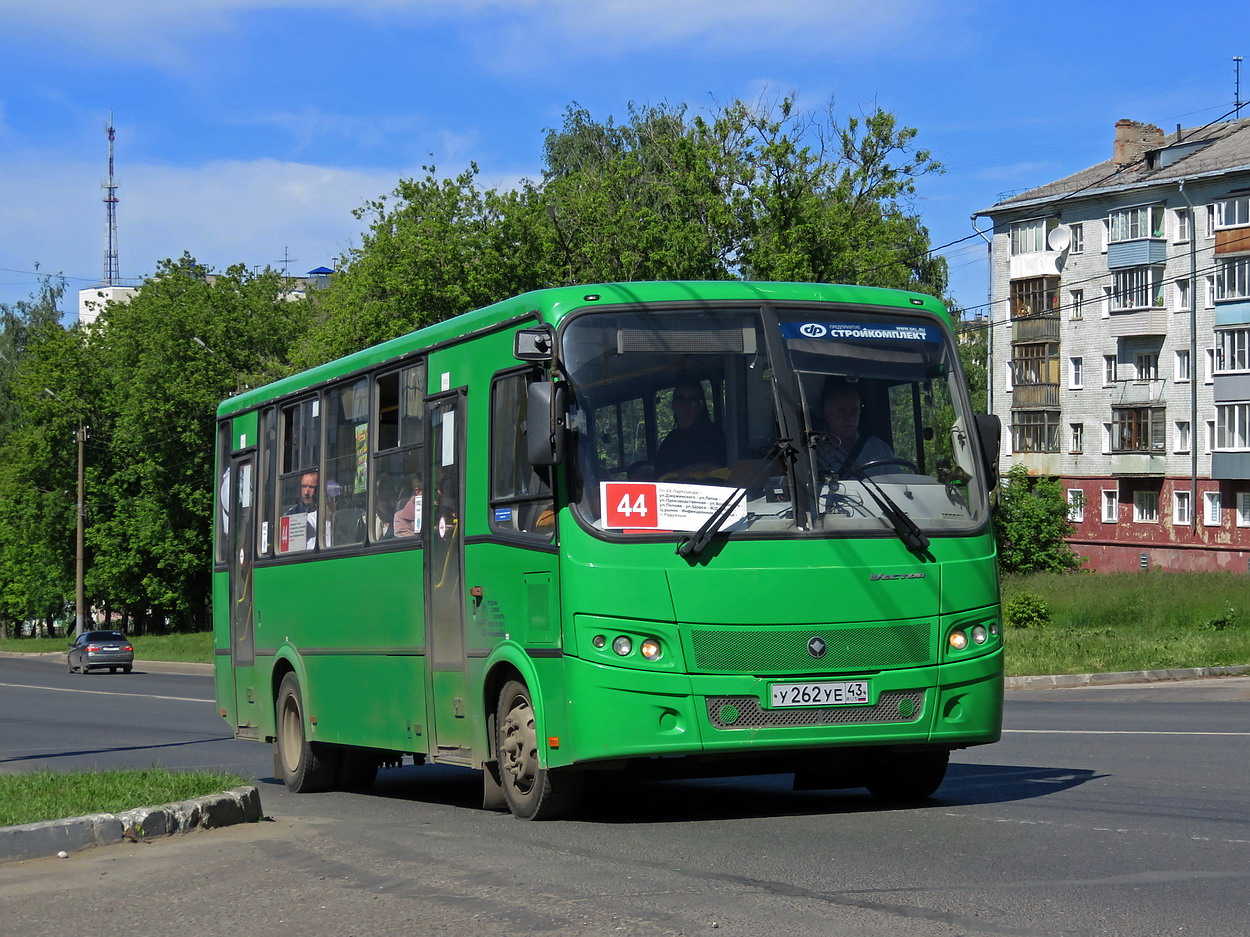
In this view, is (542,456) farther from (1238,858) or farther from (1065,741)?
(1065,741)

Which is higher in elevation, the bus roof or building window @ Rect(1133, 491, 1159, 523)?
building window @ Rect(1133, 491, 1159, 523)

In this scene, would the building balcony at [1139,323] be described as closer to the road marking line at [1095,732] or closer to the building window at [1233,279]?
the building window at [1233,279]

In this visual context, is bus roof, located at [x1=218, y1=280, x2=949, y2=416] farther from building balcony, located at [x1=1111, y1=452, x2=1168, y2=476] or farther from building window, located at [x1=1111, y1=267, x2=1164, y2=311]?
building window, located at [x1=1111, y1=267, x2=1164, y2=311]

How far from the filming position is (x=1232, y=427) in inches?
2554

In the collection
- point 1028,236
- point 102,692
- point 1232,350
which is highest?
point 1028,236

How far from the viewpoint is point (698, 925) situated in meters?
6.23

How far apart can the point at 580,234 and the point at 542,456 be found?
42.3 metres

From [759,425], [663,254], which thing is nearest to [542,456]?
[759,425]

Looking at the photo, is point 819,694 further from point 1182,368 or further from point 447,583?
point 1182,368

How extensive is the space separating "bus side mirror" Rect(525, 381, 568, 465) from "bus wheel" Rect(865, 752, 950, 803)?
2844 millimetres

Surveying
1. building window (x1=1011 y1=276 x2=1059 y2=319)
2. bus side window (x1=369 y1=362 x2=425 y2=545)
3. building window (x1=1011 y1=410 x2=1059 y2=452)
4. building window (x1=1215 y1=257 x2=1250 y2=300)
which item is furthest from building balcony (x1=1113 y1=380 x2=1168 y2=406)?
bus side window (x1=369 y1=362 x2=425 y2=545)

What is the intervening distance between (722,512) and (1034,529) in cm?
6101

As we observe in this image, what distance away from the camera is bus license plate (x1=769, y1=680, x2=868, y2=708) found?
9078mm

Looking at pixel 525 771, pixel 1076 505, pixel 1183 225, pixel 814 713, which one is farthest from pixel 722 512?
pixel 1076 505
